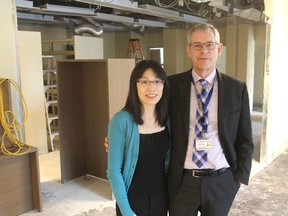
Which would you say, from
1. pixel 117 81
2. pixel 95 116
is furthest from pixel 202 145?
pixel 95 116

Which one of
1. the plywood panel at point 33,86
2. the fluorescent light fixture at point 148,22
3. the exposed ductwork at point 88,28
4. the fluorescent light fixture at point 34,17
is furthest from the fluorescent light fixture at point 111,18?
the plywood panel at point 33,86

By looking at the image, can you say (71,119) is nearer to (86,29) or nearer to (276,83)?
(276,83)

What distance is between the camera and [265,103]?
13.9ft

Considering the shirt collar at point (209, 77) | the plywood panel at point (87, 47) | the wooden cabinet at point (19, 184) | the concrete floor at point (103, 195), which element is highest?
the plywood panel at point (87, 47)

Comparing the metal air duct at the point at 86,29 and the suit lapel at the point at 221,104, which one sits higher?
the metal air duct at the point at 86,29

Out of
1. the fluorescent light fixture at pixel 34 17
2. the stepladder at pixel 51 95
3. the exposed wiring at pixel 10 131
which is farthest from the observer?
the fluorescent light fixture at pixel 34 17

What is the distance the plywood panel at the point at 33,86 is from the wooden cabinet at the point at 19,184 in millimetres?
1645

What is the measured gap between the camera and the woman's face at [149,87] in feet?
4.73

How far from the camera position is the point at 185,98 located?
160 centimetres

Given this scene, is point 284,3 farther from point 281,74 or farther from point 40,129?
point 40,129

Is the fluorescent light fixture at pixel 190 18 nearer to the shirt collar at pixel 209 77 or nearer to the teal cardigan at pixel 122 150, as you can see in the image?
the shirt collar at pixel 209 77

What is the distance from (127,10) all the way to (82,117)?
226 cm

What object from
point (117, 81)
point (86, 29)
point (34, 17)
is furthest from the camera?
point (86, 29)

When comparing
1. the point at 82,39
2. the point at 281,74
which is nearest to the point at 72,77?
the point at 82,39
